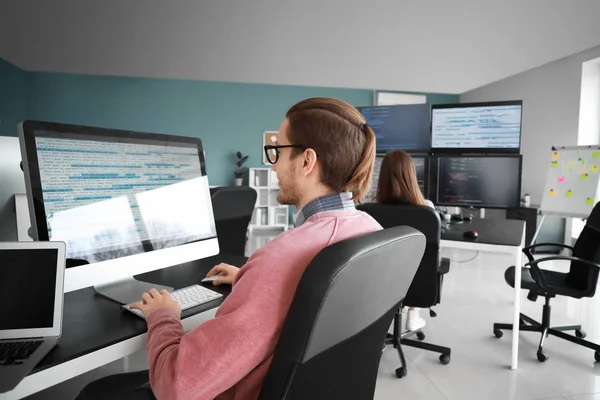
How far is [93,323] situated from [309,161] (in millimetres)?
678

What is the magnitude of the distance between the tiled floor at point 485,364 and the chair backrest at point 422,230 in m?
0.45

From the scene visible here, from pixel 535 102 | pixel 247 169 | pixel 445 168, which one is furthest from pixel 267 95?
pixel 445 168

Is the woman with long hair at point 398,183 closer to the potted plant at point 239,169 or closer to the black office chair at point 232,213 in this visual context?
the black office chair at point 232,213

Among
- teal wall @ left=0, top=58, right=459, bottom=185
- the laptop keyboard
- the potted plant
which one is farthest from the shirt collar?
teal wall @ left=0, top=58, right=459, bottom=185

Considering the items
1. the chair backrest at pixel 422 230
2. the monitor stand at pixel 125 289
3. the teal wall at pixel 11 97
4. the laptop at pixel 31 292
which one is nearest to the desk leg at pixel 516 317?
the chair backrest at pixel 422 230

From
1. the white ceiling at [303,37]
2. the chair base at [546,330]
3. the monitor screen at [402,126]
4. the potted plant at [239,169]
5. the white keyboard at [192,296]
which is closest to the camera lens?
the white keyboard at [192,296]

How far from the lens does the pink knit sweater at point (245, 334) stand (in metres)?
0.74

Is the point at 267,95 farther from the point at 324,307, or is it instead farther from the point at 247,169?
the point at 324,307

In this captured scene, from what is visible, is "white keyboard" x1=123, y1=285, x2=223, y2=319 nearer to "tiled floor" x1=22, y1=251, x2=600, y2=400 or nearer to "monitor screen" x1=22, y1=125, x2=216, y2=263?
"monitor screen" x1=22, y1=125, x2=216, y2=263

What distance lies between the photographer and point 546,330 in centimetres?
282

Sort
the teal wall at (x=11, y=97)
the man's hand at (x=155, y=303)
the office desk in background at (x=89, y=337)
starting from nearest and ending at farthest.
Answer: the office desk in background at (x=89, y=337)
the man's hand at (x=155, y=303)
the teal wall at (x=11, y=97)

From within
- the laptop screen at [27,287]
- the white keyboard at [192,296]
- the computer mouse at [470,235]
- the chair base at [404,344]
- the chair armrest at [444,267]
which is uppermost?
the laptop screen at [27,287]

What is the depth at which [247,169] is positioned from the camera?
8.20m

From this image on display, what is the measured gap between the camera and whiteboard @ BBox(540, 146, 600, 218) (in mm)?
4539
